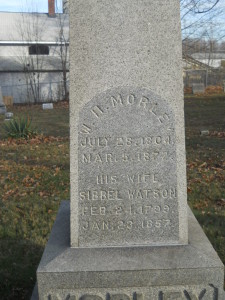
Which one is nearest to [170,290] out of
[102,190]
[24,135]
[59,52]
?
[102,190]

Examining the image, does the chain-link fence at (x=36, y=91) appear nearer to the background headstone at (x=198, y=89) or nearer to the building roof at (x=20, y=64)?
the building roof at (x=20, y=64)

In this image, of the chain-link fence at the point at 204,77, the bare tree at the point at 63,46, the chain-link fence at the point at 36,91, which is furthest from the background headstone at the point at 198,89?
the chain-link fence at the point at 36,91

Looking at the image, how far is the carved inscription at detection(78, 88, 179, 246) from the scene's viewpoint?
8.77 ft

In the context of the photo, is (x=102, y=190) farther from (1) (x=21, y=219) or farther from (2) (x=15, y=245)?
(1) (x=21, y=219)

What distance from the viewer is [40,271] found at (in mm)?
2486

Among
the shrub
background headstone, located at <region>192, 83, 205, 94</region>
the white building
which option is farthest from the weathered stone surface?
the white building

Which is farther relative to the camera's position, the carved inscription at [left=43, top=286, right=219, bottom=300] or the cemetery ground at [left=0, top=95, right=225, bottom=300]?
the cemetery ground at [left=0, top=95, right=225, bottom=300]

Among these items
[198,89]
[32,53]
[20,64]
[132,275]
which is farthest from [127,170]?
[32,53]

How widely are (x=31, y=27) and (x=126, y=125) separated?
30670 millimetres

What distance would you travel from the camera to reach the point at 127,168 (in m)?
2.72

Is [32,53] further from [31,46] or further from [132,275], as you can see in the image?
[132,275]

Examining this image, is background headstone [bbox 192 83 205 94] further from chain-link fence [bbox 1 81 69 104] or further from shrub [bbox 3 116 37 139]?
shrub [bbox 3 116 37 139]

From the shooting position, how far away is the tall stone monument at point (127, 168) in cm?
253

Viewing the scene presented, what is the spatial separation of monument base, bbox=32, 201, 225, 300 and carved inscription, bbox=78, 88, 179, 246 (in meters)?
0.16
